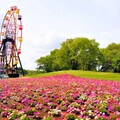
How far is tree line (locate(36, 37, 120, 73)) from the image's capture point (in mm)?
96000

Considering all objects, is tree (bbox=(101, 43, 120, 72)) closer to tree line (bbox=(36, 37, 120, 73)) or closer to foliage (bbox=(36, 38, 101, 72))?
tree line (bbox=(36, 37, 120, 73))

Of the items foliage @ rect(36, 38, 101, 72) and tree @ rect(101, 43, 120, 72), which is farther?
tree @ rect(101, 43, 120, 72)

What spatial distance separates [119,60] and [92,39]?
1509cm

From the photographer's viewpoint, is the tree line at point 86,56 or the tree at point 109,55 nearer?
the tree line at point 86,56

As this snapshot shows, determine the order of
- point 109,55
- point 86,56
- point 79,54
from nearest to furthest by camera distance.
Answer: point 86,56 → point 79,54 → point 109,55

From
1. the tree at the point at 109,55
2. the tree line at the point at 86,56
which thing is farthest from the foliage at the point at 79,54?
the tree at the point at 109,55

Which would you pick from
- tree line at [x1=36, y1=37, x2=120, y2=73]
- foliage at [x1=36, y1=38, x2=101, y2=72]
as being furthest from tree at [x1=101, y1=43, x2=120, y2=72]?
foliage at [x1=36, y1=38, x2=101, y2=72]

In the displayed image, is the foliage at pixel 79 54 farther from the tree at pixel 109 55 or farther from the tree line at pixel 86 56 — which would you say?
the tree at pixel 109 55

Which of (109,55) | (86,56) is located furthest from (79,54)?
(109,55)

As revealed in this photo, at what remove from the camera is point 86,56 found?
314 ft

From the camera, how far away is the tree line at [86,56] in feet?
315

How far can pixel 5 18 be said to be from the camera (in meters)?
76.9

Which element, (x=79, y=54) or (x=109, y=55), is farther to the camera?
(x=109, y=55)

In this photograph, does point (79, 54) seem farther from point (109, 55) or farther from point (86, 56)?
point (109, 55)
